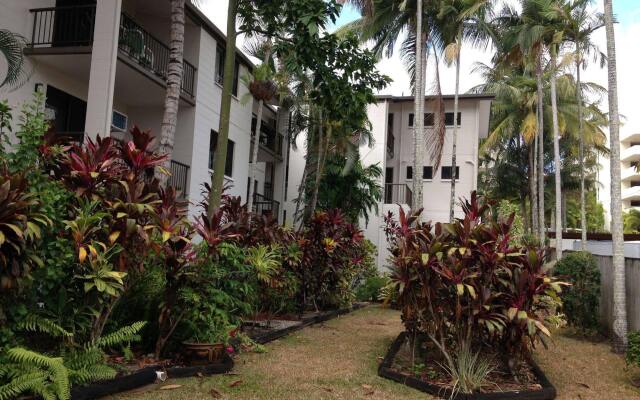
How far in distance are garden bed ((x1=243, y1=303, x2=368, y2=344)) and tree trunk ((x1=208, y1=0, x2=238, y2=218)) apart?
2.20 m

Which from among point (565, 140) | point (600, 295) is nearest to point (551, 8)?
point (600, 295)

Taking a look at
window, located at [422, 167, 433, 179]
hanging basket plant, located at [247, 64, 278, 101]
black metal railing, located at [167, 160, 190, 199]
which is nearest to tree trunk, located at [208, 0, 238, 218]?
black metal railing, located at [167, 160, 190, 199]

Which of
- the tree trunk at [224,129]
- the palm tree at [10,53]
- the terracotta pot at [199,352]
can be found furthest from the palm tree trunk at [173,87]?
the terracotta pot at [199,352]

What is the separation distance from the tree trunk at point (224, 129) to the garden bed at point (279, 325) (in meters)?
2.20

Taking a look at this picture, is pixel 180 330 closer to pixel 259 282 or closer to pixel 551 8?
pixel 259 282

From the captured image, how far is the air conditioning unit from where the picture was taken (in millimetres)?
13728

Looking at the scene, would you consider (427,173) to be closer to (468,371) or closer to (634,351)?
(634,351)

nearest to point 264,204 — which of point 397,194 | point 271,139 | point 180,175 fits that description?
point 271,139

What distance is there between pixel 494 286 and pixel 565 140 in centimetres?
2980

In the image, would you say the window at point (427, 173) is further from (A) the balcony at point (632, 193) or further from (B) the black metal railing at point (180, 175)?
(A) the balcony at point (632, 193)

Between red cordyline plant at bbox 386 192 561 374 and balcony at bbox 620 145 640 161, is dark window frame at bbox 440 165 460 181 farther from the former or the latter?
balcony at bbox 620 145 640 161

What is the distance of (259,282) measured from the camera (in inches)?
340

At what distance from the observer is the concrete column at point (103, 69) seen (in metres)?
10.3

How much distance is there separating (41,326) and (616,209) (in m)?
9.68
